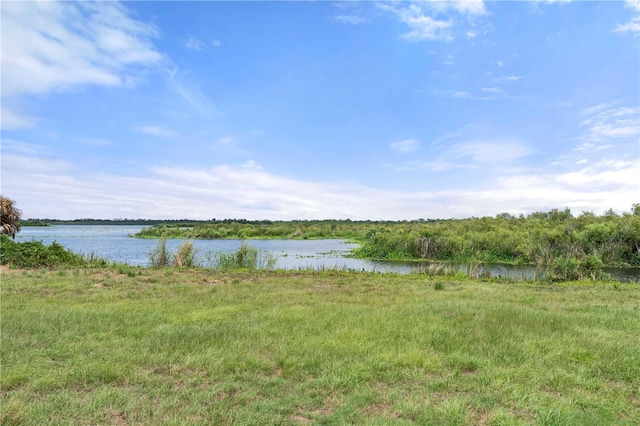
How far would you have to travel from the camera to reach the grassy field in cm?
388

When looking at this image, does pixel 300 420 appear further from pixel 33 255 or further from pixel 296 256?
pixel 296 256

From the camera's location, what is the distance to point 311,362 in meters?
5.18

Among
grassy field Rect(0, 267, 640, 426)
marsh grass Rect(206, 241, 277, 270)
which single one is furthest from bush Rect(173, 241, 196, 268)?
grassy field Rect(0, 267, 640, 426)

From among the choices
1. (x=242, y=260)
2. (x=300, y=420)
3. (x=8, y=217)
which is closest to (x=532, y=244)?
(x=242, y=260)

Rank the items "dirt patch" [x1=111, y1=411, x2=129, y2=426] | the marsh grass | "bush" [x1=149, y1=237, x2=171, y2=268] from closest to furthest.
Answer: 1. "dirt patch" [x1=111, y1=411, x2=129, y2=426]
2. "bush" [x1=149, y1=237, x2=171, y2=268]
3. the marsh grass

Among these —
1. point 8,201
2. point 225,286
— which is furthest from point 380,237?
point 8,201

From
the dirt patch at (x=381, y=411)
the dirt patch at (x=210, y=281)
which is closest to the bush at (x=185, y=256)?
the dirt patch at (x=210, y=281)

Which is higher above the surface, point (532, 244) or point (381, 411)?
point (532, 244)

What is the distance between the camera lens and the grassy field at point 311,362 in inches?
153

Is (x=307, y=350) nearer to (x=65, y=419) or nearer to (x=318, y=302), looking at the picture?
(x=65, y=419)

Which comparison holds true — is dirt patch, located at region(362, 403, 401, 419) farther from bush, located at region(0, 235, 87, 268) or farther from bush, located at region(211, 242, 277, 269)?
bush, located at region(0, 235, 87, 268)

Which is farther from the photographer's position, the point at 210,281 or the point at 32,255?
the point at 32,255

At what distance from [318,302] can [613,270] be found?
24992mm

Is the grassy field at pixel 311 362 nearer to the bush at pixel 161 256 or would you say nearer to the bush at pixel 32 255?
the bush at pixel 32 255
